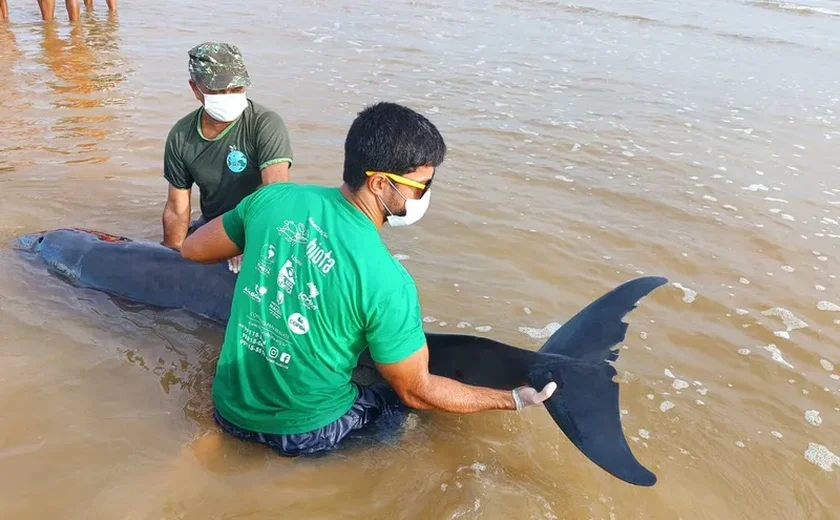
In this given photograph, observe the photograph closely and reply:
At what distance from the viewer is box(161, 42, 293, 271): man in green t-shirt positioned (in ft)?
14.9

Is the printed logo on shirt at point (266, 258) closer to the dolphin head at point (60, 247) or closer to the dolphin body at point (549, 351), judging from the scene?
the dolphin body at point (549, 351)

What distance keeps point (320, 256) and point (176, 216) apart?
2929 mm

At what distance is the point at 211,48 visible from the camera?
14.8 feet

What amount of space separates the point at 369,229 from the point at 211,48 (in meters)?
2.52

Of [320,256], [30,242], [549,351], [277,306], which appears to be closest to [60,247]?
[30,242]

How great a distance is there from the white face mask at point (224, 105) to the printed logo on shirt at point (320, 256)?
7.43ft

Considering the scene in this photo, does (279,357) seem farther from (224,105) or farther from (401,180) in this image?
(224,105)

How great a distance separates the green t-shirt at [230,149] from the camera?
4.83m

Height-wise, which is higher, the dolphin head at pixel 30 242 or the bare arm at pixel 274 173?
the bare arm at pixel 274 173

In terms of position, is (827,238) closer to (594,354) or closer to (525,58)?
(594,354)

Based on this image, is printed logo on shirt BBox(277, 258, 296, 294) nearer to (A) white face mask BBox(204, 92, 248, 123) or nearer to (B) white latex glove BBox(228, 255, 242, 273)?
(B) white latex glove BBox(228, 255, 242, 273)

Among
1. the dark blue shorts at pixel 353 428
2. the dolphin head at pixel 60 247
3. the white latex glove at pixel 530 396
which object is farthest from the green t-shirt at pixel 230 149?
the white latex glove at pixel 530 396

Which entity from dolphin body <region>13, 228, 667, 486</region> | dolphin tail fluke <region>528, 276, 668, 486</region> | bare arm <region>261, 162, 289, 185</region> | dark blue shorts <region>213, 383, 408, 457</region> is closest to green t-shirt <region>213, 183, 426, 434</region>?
dark blue shorts <region>213, 383, 408, 457</region>

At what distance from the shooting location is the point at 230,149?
192 inches
